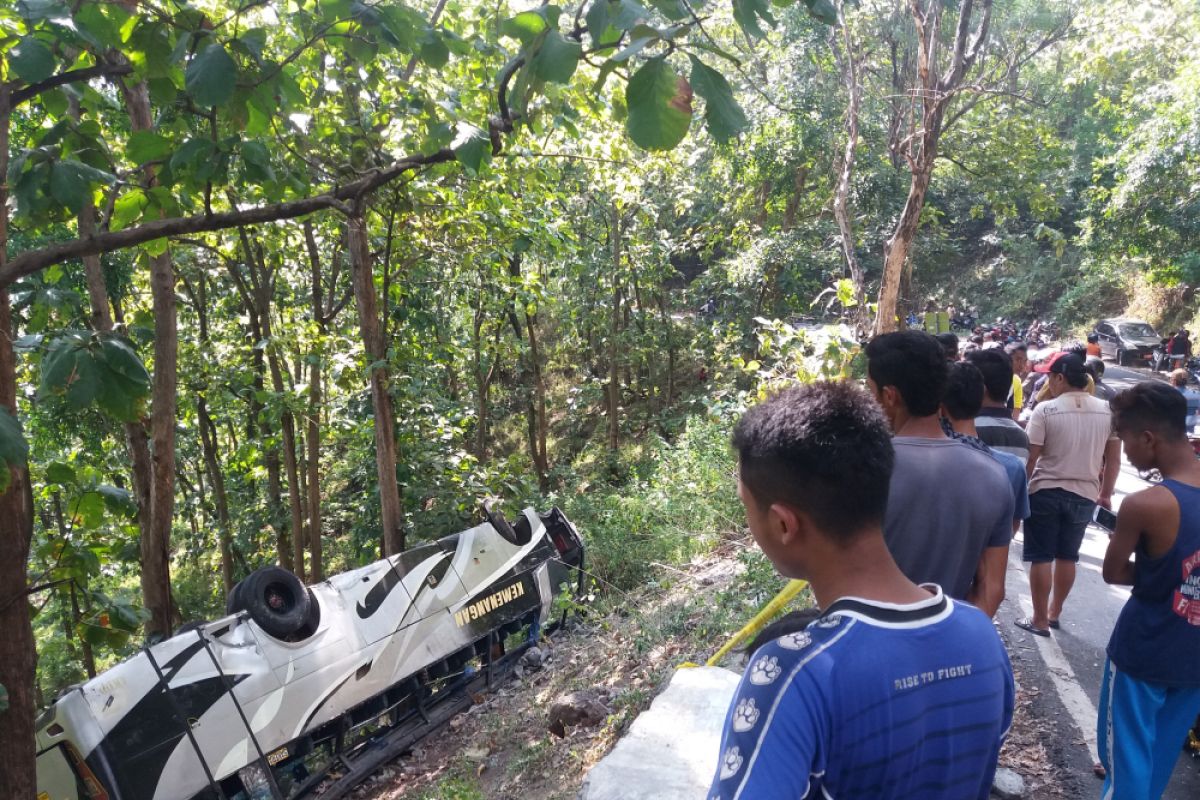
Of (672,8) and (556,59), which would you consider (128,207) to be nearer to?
(556,59)

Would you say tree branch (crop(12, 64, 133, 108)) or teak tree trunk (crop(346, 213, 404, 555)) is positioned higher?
tree branch (crop(12, 64, 133, 108))

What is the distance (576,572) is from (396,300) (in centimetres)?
385

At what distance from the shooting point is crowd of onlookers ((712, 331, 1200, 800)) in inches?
45.3

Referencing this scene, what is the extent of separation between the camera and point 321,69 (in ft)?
17.4

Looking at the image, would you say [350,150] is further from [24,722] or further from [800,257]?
[800,257]

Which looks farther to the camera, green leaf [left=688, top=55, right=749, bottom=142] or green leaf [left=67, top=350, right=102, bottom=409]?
green leaf [left=67, top=350, right=102, bottom=409]

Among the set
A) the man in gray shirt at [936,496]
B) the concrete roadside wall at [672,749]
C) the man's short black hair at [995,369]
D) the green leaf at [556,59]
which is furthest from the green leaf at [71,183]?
the man's short black hair at [995,369]

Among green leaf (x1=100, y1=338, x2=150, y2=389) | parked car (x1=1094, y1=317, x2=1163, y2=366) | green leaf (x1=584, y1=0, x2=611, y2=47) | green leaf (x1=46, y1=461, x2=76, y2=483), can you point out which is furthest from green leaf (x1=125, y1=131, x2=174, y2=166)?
parked car (x1=1094, y1=317, x2=1163, y2=366)

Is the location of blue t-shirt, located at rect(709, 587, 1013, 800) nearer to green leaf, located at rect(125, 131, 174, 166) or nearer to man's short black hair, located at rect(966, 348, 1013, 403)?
green leaf, located at rect(125, 131, 174, 166)

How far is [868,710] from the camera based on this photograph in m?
1.16

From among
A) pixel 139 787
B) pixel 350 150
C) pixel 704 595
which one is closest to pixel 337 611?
pixel 139 787

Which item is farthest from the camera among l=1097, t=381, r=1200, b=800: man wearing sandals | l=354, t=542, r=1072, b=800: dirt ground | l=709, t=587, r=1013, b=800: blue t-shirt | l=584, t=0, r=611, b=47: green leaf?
l=354, t=542, r=1072, b=800: dirt ground

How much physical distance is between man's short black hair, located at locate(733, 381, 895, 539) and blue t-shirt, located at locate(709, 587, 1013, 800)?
161mm

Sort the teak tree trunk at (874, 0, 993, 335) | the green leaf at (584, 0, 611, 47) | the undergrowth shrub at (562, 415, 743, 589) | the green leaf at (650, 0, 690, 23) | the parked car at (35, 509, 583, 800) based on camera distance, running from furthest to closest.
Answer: the undergrowth shrub at (562, 415, 743, 589), the teak tree trunk at (874, 0, 993, 335), the parked car at (35, 509, 583, 800), the green leaf at (650, 0, 690, 23), the green leaf at (584, 0, 611, 47)
